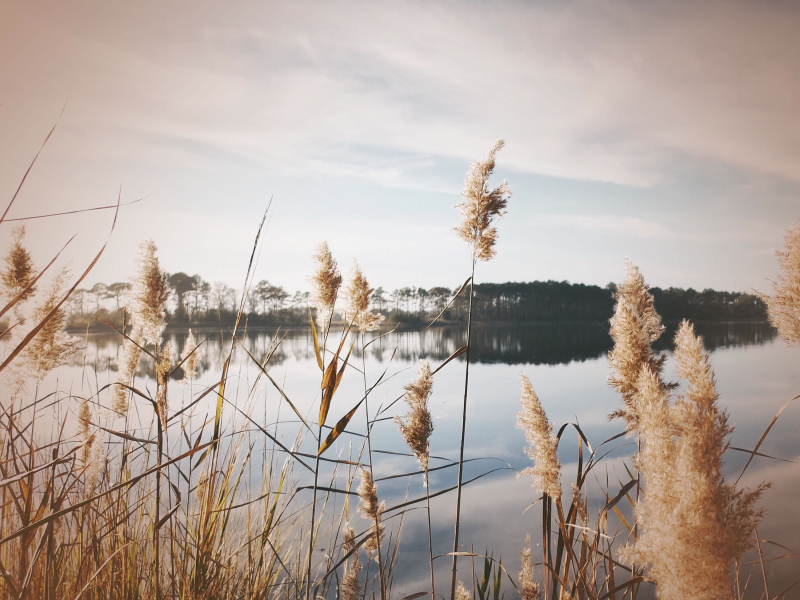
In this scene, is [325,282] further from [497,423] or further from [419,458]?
[497,423]

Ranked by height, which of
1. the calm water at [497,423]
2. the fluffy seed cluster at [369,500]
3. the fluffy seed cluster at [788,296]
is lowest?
the calm water at [497,423]

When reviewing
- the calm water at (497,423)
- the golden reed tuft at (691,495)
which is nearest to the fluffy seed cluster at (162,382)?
the calm water at (497,423)

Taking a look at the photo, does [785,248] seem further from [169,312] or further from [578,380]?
[578,380]

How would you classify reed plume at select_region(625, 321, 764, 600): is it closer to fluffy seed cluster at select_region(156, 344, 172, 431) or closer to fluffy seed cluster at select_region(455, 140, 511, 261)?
fluffy seed cluster at select_region(455, 140, 511, 261)

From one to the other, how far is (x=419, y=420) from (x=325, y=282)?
1.99 feet

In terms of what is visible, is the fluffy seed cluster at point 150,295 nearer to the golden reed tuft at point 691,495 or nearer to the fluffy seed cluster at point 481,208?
the fluffy seed cluster at point 481,208

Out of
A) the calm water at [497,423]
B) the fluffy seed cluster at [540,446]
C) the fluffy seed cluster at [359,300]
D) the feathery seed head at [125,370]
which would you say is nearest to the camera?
the fluffy seed cluster at [540,446]

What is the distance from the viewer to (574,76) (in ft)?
23.1

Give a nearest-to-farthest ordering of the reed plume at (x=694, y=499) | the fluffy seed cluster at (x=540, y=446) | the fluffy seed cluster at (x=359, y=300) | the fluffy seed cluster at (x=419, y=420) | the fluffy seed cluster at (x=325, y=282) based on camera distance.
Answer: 1. the reed plume at (x=694, y=499)
2. the fluffy seed cluster at (x=540, y=446)
3. the fluffy seed cluster at (x=419, y=420)
4. the fluffy seed cluster at (x=325, y=282)
5. the fluffy seed cluster at (x=359, y=300)

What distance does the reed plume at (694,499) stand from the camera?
32.0 inches

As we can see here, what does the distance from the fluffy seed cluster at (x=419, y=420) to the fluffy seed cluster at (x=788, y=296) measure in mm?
1356

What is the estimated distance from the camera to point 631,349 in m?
1.38

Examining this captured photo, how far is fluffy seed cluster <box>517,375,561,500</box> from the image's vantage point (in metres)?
1.27

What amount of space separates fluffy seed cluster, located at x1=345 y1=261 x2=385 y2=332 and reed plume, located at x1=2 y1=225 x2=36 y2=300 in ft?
3.96
